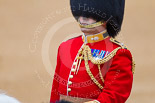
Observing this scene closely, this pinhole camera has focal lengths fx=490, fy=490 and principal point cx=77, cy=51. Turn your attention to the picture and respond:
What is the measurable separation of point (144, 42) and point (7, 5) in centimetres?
170

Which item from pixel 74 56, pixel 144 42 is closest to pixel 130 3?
pixel 144 42

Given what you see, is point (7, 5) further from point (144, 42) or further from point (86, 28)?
point (86, 28)

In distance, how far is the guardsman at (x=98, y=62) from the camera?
2.02 meters

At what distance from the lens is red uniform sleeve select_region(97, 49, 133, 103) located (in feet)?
6.55

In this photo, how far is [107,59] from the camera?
6.70 ft

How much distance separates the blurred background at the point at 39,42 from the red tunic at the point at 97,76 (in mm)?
1843

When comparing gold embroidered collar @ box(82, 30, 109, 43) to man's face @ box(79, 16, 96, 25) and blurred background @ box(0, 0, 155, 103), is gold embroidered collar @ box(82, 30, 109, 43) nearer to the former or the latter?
man's face @ box(79, 16, 96, 25)

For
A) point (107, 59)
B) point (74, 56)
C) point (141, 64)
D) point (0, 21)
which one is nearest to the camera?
point (107, 59)

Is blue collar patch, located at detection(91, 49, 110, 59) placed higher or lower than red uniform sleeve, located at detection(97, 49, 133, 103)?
higher

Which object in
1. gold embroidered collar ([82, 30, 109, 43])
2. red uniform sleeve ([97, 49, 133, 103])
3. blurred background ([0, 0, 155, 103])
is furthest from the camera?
blurred background ([0, 0, 155, 103])

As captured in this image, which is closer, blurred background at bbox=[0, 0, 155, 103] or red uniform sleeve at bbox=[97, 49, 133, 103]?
red uniform sleeve at bbox=[97, 49, 133, 103]

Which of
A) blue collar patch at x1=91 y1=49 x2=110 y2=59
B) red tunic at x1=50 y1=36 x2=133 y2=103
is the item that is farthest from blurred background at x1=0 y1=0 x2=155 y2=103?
blue collar patch at x1=91 y1=49 x2=110 y2=59

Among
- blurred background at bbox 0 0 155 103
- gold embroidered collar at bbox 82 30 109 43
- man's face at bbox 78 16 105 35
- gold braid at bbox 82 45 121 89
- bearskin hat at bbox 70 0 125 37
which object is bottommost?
blurred background at bbox 0 0 155 103

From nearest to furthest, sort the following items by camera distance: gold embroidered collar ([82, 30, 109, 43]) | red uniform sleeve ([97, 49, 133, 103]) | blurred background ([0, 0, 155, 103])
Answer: red uniform sleeve ([97, 49, 133, 103]) → gold embroidered collar ([82, 30, 109, 43]) → blurred background ([0, 0, 155, 103])
